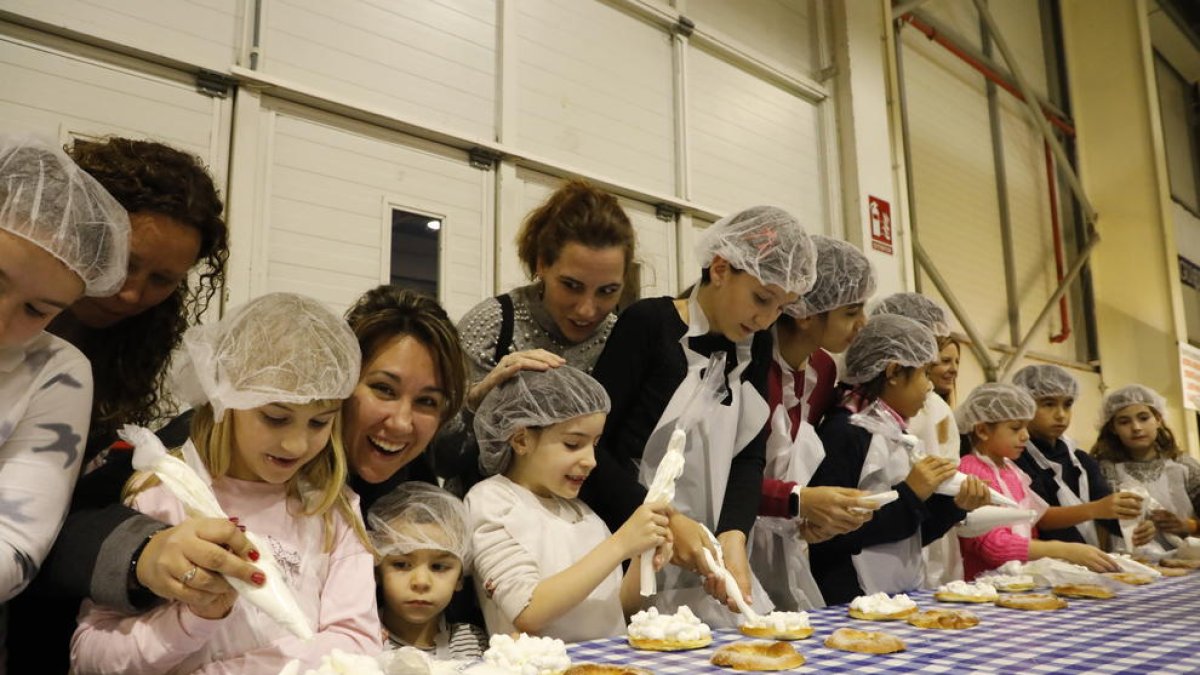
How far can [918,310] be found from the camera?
12.4ft

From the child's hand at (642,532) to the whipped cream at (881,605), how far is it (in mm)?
641

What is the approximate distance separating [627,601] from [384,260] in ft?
8.17

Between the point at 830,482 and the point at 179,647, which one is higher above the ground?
the point at 830,482

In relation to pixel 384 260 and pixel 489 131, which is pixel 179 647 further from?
pixel 489 131

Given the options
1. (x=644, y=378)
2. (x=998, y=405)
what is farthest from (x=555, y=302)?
(x=998, y=405)

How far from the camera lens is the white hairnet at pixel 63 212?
1354 mm

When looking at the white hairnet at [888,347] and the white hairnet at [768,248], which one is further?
the white hairnet at [888,347]

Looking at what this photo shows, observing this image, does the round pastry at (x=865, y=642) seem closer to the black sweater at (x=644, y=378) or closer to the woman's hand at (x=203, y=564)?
the black sweater at (x=644, y=378)

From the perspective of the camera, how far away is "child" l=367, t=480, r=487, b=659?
1.98m

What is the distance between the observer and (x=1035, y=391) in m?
4.87

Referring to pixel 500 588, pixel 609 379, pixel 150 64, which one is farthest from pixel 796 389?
pixel 150 64

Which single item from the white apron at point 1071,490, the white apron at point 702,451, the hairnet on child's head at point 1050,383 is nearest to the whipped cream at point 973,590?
the white apron at point 702,451

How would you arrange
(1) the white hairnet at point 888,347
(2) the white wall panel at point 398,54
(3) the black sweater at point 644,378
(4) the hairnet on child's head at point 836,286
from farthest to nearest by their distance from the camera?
1. (2) the white wall panel at point 398,54
2. (1) the white hairnet at point 888,347
3. (4) the hairnet on child's head at point 836,286
4. (3) the black sweater at point 644,378

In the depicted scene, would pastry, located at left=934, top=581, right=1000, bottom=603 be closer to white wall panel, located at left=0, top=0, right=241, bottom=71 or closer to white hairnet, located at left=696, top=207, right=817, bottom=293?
white hairnet, located at left=696, top=207, right=817, bottom=293
